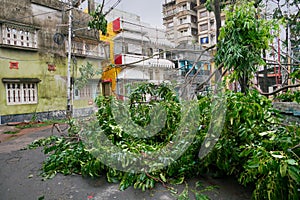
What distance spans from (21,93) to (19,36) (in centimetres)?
241

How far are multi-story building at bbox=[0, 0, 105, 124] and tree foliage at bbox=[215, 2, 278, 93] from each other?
7813 mm

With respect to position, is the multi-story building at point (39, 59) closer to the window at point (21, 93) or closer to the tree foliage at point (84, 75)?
the window at point (21, 93)

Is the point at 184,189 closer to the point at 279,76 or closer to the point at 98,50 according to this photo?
the point at 279,76

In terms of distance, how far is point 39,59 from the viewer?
359 inches

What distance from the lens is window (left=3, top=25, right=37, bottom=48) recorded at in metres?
8.12

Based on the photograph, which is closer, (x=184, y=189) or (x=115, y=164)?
(x=184, y=189)

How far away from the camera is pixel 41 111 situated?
9156 mm

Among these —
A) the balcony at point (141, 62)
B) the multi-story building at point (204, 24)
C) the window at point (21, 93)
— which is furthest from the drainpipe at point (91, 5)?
the multi-story building at point (204, 24)

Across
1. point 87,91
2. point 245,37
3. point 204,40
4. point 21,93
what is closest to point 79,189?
point 245,37

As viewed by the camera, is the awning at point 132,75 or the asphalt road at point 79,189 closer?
the asphalt road at point 79,189

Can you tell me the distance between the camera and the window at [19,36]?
26.6 ft

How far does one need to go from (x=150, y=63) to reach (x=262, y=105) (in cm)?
1013

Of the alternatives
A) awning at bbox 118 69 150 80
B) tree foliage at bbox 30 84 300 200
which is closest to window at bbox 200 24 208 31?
awning at bbox 118 69 150 80

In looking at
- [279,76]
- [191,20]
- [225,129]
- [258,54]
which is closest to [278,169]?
[225,129]
